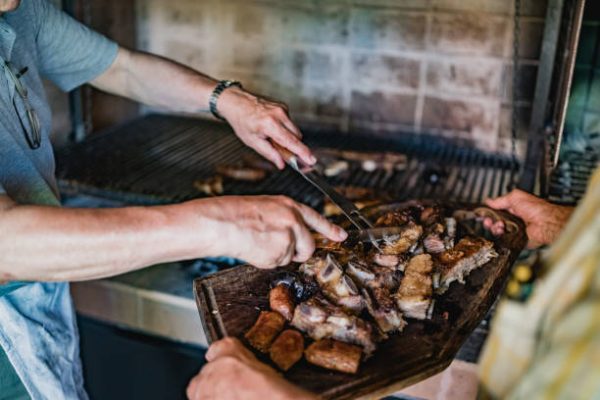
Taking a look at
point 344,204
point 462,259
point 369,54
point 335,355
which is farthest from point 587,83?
point 335,355

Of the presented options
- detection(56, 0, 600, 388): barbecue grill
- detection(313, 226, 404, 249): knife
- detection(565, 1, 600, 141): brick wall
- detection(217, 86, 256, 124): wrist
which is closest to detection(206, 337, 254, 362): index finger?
detection(313, 226, 404, 249): knife

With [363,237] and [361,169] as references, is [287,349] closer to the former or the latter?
[363,237]

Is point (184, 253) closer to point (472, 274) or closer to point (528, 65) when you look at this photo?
point (472, 274)

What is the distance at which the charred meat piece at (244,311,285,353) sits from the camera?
1.78 metres

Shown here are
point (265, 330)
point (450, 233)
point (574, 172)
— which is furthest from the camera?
point (574, 172)

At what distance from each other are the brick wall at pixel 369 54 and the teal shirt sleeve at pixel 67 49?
71.2 inches

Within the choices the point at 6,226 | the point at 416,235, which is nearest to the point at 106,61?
the point at 6,226

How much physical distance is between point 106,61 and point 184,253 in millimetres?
1293

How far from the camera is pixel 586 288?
1.01 m

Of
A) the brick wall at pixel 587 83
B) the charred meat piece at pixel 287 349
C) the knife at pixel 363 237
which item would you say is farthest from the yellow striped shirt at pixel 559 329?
the brick wall at pixel 587 83

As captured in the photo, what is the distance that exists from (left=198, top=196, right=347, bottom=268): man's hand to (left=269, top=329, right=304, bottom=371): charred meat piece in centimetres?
20

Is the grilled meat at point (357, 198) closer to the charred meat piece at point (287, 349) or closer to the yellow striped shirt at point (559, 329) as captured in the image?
the charred meat piece at point (287, 349)

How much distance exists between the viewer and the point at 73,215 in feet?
5.42

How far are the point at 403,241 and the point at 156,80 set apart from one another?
4.08ft
